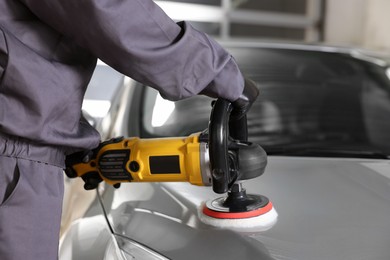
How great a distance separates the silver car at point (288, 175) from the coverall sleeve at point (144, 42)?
331mm

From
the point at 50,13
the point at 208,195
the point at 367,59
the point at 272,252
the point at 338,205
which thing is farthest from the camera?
the point at 367,59

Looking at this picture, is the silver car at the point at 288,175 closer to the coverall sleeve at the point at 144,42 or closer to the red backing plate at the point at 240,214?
the red backing plate at the point at 240,214

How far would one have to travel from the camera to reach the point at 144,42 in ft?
2.92

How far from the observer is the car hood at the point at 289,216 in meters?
1.00

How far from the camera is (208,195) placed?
131 cm

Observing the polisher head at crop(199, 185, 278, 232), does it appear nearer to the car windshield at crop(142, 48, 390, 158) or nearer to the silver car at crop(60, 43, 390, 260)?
the silver car at crop(60, 43, 390, 260)

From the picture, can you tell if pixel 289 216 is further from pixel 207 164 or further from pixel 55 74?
pixel 55 74

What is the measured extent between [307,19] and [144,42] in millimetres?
4608

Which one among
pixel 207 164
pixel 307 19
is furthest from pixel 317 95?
pixel 307 19

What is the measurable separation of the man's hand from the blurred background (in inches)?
125

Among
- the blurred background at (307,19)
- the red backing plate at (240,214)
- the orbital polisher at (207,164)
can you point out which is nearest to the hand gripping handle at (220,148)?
the orbital polisher at (207,164)

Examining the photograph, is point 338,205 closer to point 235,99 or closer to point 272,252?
point 272,252

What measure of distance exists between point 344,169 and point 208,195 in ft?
1.38

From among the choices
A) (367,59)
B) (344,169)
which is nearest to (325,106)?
(367,59)
